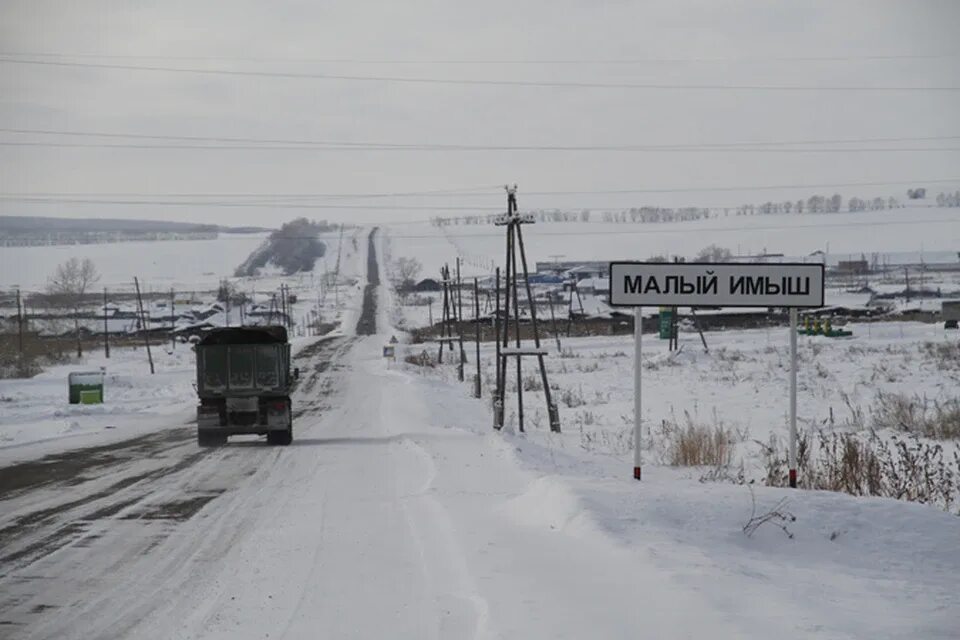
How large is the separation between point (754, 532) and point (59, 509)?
29.0ft

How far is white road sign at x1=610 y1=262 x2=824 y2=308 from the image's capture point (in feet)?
37.9

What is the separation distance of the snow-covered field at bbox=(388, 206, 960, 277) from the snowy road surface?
A: 9940 cm

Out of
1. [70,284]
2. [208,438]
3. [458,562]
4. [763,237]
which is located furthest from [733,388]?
[70,284]

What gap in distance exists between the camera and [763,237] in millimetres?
122438

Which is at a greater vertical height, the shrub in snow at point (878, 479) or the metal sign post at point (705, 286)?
the metal sign post at point (705, 286)

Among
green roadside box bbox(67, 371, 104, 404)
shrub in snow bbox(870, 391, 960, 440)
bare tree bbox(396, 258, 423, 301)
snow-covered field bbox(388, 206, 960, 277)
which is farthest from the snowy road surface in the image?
bare tree bbox(396, 258, 423, 301)

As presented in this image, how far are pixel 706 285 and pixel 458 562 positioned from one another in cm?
480

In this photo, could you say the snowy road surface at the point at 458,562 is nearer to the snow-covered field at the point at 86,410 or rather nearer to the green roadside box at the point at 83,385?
the snow-covered field at the point at 86,410

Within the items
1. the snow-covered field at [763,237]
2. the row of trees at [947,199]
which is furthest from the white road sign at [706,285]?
the row of trees at [947,199]

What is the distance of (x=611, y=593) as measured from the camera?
22.6ft

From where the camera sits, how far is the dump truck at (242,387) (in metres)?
22.0

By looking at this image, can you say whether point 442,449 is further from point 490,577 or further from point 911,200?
point 911,200

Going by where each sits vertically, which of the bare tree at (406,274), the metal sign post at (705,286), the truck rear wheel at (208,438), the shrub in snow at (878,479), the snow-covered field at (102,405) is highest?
the bare tree at (406,274)

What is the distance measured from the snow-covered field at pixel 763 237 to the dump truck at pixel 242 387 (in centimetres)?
8967
